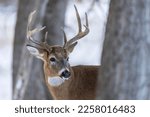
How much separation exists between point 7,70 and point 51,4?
50.1 inches

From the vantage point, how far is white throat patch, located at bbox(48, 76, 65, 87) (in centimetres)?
513

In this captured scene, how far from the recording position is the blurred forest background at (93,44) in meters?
4.39

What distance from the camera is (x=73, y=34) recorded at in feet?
17.5

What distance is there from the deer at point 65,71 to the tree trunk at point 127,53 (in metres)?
0.52

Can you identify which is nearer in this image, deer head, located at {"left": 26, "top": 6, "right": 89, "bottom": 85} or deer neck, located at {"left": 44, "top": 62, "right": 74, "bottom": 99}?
deer head, located at {"left": 26, "top": 6, "right": 89, "bottom": 85}

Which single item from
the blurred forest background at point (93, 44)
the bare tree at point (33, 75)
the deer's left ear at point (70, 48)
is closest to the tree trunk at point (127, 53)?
the blurred forest background at point (93, 44)

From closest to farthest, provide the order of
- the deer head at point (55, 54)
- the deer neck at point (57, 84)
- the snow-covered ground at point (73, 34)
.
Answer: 1. the deer head at point (55, 54)
2. the deer neck at point (57, 84)
3. the snow-covered ground at point (73, 34)

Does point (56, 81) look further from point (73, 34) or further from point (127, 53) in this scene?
point (127, 53)

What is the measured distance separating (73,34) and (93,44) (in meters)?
0.95

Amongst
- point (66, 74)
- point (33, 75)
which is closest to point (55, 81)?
point (66, 74)

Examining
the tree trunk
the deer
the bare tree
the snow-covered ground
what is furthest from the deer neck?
the tree trunk

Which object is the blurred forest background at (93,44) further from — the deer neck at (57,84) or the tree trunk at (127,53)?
the deer neck at (57,84)

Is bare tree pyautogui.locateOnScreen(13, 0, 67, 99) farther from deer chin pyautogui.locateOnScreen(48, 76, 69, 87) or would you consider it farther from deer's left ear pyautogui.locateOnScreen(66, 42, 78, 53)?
deer's left ear pyautogui.locateOnScreen(66, 42, 78, 53)

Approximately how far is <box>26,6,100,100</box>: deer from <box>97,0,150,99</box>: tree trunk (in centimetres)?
52
